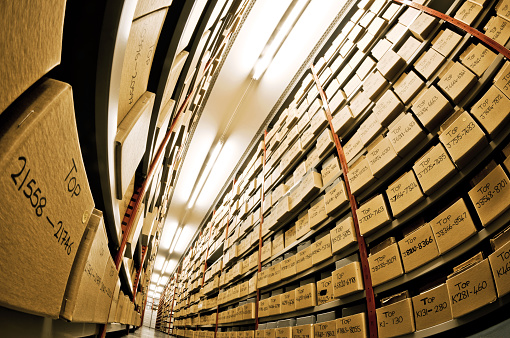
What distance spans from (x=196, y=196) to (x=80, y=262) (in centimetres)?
646

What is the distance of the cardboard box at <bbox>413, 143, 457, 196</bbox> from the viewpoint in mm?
1219

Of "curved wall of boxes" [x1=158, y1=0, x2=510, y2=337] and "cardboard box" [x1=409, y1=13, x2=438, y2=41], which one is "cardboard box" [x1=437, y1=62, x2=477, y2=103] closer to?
"curved wall of boxes" [x1=158, y1=0, x2=510, y2=337]

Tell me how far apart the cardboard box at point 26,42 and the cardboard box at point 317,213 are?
73.8 inches

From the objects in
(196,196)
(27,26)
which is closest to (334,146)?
(27,26)

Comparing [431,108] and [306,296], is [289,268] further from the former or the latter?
[431,108]

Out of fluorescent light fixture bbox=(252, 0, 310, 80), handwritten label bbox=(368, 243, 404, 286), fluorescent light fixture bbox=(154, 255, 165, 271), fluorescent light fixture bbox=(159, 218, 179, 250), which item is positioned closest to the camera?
handwritten label bbox=(368, 243, 404, 286)

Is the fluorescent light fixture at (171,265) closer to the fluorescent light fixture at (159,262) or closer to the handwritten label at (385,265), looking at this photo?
the fluorescent light fixture at (159,262)

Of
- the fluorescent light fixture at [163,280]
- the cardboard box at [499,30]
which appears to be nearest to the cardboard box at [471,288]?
the cardboard box at [499,30]

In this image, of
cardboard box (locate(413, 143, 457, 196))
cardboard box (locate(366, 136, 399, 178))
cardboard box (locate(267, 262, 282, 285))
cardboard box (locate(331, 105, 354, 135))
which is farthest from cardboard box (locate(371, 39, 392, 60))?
cardboard box (locate(267, 262, 282, 285))

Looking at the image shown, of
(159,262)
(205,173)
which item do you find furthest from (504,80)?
(159,262)

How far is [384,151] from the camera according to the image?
1.59 meters

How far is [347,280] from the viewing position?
5.12 ft

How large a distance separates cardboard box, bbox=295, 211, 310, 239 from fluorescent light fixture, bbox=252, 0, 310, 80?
240 centimetres

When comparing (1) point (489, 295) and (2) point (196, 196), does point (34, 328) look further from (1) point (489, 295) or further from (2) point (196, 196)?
(2) point (196, 196)
